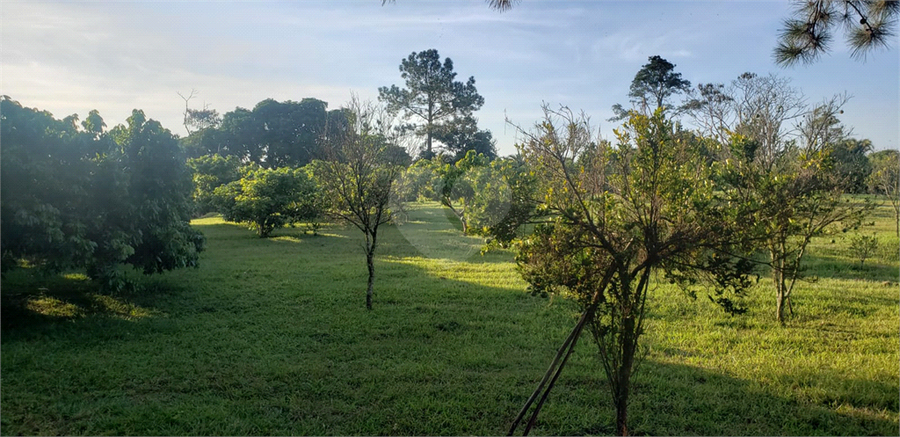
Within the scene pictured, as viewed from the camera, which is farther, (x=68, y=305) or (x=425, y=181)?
(x=425, y=181)

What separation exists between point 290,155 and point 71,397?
27.9 metres

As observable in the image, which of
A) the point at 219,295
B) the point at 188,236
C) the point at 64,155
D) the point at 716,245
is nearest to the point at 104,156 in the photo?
the point at 64,155

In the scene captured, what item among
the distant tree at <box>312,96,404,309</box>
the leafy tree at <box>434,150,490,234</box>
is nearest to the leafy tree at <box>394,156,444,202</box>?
the leafy tree at <box>434,150,490,234</box>

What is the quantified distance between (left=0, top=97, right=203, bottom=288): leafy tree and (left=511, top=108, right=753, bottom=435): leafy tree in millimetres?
5638

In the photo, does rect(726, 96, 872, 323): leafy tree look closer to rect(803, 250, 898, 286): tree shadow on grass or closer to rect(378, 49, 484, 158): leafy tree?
rect(803, 250, 898, 286): tree shadow on grass

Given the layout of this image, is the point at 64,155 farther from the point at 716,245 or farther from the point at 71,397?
the point at 716,245

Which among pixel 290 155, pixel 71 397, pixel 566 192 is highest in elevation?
pixel 290 155

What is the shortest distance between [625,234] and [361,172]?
192 inches

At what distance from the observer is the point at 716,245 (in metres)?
3.00

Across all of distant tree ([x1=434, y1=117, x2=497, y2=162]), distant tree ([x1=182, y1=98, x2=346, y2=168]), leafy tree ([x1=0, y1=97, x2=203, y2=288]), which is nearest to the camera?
leafy tree ([x1=0, y1=97, x2=203, y2=288])

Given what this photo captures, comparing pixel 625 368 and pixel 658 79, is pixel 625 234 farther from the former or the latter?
pixel 658 79

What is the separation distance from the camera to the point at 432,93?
2116 centimetres

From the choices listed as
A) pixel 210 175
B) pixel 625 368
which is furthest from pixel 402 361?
pixel 210 175

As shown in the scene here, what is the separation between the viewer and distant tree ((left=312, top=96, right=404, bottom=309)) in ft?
24.4
